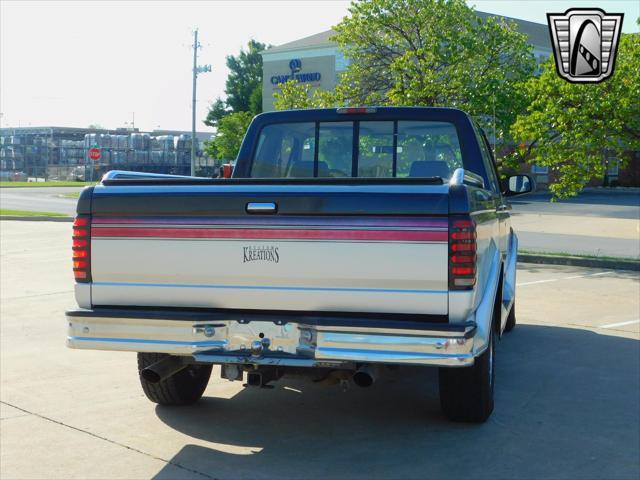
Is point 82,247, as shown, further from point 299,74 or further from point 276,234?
point 299,74

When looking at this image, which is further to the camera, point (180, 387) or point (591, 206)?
point (591, 206)

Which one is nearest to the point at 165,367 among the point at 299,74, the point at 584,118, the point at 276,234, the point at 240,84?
the point at 276,234

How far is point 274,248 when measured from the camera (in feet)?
15.0

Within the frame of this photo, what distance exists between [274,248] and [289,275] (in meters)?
0.17

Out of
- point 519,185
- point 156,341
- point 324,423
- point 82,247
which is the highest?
point 519,185

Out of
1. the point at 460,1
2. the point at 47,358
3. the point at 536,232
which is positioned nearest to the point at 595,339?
the point at 47,358

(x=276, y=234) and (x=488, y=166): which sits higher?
(x=488, y=166)

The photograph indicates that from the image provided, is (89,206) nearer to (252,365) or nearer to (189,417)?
(252,365)

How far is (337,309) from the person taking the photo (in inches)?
179

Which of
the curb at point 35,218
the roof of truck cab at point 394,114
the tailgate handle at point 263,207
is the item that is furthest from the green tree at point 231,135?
the tailgate handle at point 263,207

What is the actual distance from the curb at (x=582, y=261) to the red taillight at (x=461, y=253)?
11.2 metres

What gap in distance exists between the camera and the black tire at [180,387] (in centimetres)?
582

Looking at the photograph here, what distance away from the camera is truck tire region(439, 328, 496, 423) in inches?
205

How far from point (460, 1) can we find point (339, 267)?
16.3 metres
